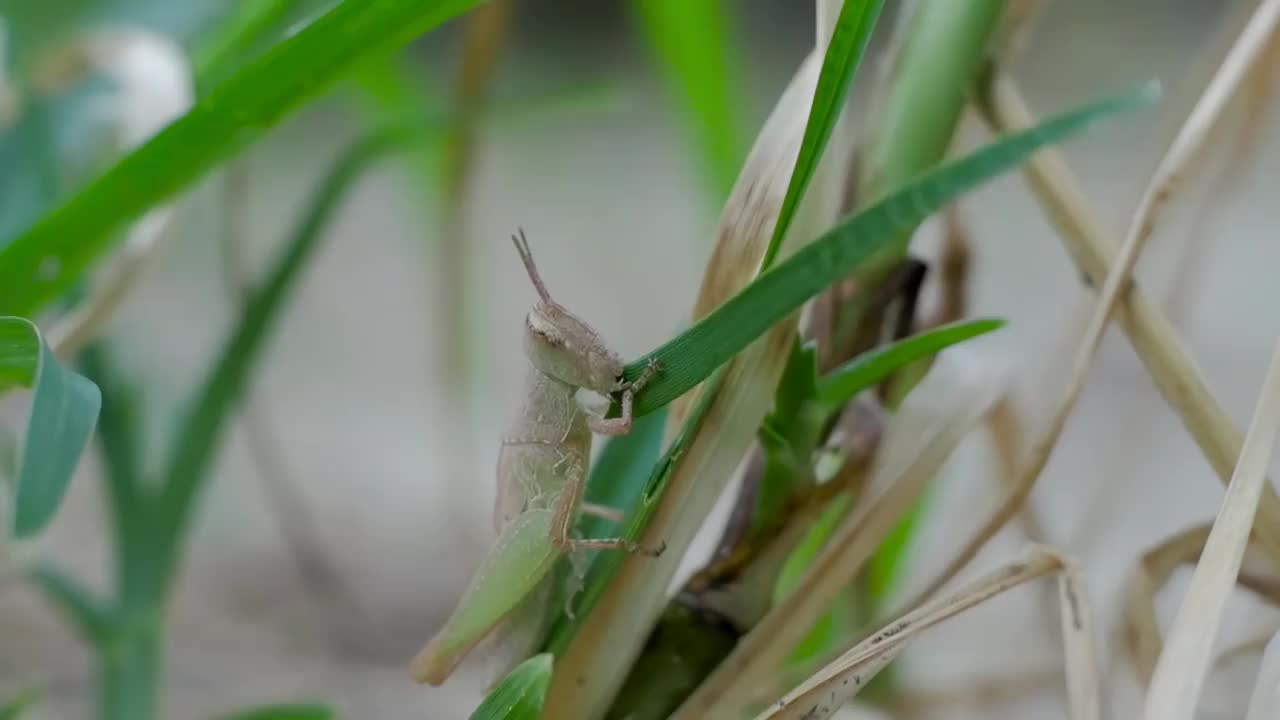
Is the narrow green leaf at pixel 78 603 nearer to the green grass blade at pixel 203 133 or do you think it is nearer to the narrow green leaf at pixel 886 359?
the green grass blade at pixel 203 133

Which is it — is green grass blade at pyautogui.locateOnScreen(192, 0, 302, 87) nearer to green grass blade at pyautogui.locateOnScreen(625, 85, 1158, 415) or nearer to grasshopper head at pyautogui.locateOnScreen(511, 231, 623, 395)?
grasshopper head at pyautogui.locateOnScreen(511, 231, 623, 395)

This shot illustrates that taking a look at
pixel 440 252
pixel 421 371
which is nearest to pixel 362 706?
pixel 440 252

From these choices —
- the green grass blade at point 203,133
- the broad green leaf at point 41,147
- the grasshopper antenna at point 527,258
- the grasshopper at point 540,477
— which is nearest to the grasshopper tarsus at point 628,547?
the grasshopper at point 540,477

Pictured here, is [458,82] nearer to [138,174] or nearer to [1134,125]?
[138,174]

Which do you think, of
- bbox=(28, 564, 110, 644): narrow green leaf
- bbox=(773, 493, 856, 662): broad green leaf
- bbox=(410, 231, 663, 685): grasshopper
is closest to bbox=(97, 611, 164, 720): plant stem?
bbox=(28, 564, 110, 644): narrow green leaf

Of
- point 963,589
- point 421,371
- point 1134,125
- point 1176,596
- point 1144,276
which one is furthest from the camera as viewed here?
point 1134,125
